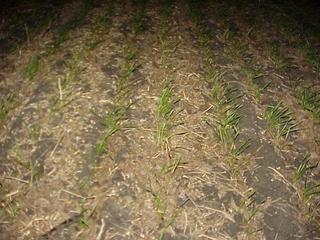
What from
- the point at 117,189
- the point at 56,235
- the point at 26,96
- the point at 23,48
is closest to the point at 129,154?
the point at 117,189

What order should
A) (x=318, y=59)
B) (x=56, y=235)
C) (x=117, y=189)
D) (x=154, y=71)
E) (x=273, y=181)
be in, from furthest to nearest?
1. (x=318, y=59)
2. (x=154, y=71)
3. (x=273, y=181)
4. (x=117, y=189)
5. (x=56, y=235)

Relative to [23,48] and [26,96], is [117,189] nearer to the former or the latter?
[26,96]

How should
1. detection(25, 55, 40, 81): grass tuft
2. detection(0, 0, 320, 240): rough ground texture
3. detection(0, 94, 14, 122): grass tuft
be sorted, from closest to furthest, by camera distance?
detection(0, 0, 320, 240): rough ground texture
detection(0, 94, 14, 122): grass tuft
detection(25, 55, 40, 81): grass tuft

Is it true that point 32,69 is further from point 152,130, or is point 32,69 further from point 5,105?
point 152,130

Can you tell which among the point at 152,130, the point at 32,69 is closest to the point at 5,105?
the point at 32,69

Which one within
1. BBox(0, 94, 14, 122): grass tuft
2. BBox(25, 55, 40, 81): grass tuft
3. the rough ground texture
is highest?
BBox(25, 55, 40, 81): grass tuft

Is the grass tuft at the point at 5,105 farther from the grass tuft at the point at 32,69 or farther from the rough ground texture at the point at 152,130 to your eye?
the grass tuft at the point at 32,69

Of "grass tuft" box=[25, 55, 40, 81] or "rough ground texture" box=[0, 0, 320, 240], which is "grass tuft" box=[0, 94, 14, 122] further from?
"grass tuft" box=[25, 55, 40, 81]

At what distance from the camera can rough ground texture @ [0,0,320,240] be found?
7.23ft

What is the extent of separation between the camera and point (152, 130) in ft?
9.05

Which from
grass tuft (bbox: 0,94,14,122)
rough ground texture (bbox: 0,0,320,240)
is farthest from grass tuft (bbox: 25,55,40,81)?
grass tuft (bbox: 0,94,14,122)

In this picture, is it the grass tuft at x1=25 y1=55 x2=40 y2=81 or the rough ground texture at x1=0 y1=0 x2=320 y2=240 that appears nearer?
the rough ground texture at x1=0 y1=0 x2=320 y2=240

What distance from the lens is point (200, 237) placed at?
2148mm

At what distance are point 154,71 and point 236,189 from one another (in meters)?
1.57
